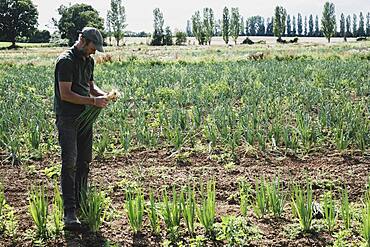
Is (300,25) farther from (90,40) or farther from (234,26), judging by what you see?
(90,40)

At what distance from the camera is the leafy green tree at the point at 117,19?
68.7 meters

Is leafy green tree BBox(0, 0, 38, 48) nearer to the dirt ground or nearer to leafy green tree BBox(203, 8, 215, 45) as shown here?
leafy green tree BBox(203, 8, 215, 45)

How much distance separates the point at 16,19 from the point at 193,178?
205ft

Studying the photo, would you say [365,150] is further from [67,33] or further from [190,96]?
[67,33]

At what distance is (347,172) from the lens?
4.89m

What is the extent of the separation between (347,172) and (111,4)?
71.0 m

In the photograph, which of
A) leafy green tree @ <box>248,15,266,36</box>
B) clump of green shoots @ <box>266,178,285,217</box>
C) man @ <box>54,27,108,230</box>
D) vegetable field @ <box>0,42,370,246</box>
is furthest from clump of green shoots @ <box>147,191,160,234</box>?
leafy green tree @ <box>248,15,266,36</box>

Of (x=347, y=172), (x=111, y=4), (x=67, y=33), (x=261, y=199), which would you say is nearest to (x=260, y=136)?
(x=347, y=172)

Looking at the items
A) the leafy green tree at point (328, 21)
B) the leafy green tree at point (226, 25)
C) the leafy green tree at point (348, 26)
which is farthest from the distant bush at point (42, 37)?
the leafy green tree at point (348, 26)

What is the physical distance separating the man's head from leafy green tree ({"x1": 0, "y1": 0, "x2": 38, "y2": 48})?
2394 inches

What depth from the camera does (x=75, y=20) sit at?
60.2 m

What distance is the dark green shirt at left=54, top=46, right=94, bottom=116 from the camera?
368 cm

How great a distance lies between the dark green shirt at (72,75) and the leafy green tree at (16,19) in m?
60.6

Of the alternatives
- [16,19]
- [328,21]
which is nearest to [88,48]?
[16,19]
